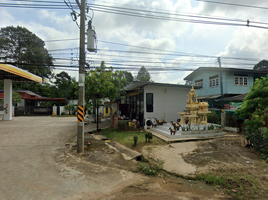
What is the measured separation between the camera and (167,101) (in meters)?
12.5

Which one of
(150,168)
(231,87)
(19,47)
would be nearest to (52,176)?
(150,168)

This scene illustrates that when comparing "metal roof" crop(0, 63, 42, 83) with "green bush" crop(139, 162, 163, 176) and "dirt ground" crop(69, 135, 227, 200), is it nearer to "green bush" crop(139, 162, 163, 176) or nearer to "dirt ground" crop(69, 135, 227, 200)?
"dirt ground" crop(69, 135, 227, 200)

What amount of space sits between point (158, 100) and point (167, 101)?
87 cm

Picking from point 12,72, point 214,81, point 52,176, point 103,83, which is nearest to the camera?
point 52,176

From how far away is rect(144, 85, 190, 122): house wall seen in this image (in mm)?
12044

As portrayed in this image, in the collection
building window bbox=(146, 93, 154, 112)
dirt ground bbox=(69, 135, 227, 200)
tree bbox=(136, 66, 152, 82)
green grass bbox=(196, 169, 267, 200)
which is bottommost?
dirt ground bbox=(69, 135, 227, 200)

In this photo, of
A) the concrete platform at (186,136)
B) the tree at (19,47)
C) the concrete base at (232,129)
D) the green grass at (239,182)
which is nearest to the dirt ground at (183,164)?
the green grass at (239,182)

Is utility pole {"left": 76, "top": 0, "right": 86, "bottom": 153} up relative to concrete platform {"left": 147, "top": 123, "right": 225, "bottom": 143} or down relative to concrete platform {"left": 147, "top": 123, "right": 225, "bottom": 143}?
up

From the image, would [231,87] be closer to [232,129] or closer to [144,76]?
[232,129]

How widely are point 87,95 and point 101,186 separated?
8.06 m

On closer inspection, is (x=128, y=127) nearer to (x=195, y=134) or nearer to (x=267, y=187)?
(x=195, y=134)

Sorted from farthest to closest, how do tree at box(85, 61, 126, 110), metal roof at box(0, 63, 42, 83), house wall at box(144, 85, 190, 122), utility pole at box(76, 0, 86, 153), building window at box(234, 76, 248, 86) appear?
1. building window at box(234, 76, 248, 86)
2. metal roof at box(0, 63, 42, 83)
3. house wall at box(144, 85, 190, 122)
4. tree at box(85, 61, 126, 110)
5. utility pole at box(76, 0, 86, 153)

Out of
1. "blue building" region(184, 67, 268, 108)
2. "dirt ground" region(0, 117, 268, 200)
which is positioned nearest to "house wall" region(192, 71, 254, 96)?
"blue building" region(184, 67, 268, 108)

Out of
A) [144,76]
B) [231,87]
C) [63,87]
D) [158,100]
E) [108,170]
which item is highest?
[144,76]
